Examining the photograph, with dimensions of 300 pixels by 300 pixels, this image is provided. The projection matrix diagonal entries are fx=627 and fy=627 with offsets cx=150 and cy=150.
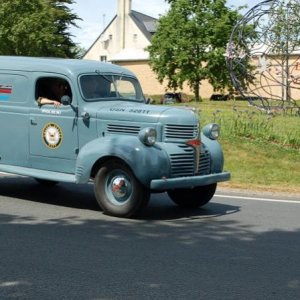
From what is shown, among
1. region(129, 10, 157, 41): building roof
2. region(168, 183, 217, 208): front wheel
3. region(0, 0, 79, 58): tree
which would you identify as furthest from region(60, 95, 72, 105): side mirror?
region(129, 10, 157, 41): building roof

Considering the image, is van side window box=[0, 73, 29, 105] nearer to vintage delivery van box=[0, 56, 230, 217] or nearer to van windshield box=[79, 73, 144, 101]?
vintage delivery van box=[0, 56, 230, 217]

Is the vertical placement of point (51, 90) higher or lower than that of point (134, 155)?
higher

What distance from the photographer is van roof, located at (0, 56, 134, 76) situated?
9123 mm

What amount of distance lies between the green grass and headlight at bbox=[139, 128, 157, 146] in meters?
3.97

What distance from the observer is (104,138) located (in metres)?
8.43

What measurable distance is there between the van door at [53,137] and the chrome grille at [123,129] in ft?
1.87

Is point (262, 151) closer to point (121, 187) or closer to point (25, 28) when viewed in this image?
point (121, 187)

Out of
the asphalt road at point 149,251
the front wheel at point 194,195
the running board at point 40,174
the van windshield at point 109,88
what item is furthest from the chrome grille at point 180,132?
the running board at point 40,174

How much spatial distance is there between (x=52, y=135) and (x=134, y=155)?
166 cm

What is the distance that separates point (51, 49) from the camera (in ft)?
140

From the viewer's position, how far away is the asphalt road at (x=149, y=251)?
5.16 meters

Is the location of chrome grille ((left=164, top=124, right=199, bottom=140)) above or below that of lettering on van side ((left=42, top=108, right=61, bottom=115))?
below

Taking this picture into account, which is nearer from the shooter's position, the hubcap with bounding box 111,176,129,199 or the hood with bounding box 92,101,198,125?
the hubcap with bounding box 111,176,129,199

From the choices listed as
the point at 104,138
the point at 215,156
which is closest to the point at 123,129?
the point at 104,138
